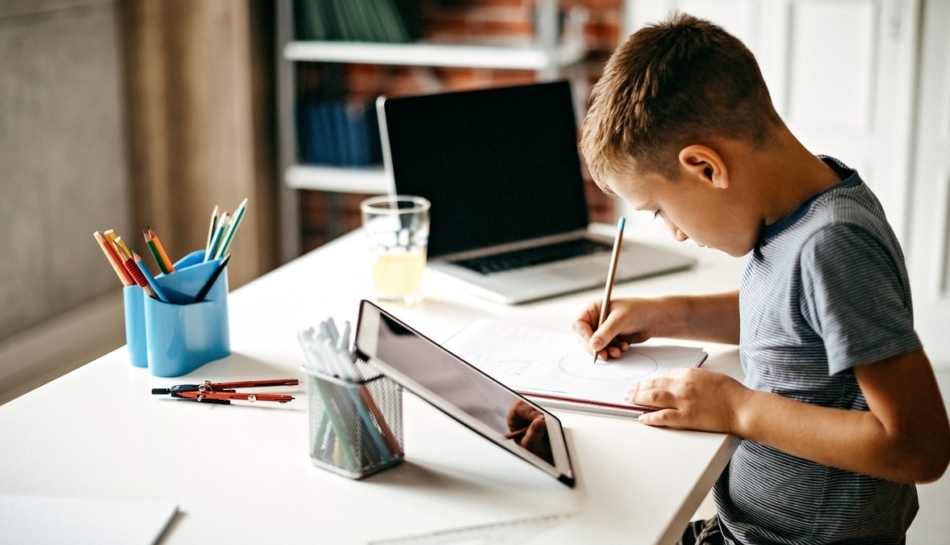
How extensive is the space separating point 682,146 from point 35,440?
764mm

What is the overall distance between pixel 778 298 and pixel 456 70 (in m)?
2.25

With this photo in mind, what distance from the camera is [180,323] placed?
3.86 ft

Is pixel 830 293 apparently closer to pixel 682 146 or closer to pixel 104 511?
pixel 682 146

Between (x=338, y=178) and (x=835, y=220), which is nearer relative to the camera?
(x=835, y=220)

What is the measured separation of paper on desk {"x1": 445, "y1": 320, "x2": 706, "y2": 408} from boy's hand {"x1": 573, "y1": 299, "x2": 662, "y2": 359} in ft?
0.05

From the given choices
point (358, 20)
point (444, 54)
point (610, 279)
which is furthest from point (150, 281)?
point (358, 20)

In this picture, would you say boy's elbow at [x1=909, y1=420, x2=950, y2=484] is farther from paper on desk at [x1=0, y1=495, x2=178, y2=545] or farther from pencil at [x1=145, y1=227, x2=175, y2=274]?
pencil at [x1=145, y1=227, x2=175, y2=274]

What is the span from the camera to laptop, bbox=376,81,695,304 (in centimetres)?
160

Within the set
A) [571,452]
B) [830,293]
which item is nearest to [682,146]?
[830,293]

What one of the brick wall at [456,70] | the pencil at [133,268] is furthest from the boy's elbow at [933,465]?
the brick wall at [456,70]

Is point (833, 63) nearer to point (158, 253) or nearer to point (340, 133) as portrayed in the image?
point (340, 133)

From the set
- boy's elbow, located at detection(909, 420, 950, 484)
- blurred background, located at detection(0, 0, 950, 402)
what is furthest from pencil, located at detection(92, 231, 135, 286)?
blurred background, located at detection(0, 0, 950, 402)

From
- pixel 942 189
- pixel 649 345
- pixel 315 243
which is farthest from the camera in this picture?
pixel 315 243

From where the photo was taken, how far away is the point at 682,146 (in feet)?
3.36
